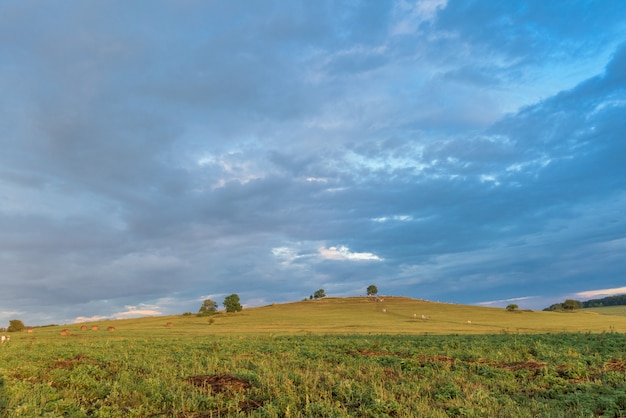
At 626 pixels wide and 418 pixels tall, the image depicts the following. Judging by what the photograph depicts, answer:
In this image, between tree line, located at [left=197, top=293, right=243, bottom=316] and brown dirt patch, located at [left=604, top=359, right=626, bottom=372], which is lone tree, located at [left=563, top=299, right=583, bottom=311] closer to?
tree line, located at [left=197, top=293, right=243, bottom=316]

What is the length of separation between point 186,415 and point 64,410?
4067 millimetres

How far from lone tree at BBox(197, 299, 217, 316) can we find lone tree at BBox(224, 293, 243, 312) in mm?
3672

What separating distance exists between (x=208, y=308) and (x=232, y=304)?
6577 millimetres

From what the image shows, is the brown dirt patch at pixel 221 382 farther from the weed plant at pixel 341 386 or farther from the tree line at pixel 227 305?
the tree line at pixel 227 305

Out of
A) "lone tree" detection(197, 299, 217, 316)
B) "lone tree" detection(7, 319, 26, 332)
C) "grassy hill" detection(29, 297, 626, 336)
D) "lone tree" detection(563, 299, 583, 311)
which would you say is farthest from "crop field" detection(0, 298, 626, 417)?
"lone tree" detection(563, 299, 583, 311)

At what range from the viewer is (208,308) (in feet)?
371

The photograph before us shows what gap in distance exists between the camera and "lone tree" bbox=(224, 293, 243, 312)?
113 meters

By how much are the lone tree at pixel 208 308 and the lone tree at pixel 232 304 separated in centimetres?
367

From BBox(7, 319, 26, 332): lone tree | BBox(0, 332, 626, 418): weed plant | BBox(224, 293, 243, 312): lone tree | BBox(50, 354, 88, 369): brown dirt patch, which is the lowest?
BBox(0, 332, 626, 418): weed plant

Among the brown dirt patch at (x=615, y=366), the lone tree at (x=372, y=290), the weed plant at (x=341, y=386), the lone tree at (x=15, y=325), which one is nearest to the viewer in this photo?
the weed plant at (x=341, y=386)

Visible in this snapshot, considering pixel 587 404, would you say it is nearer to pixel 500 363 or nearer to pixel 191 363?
pixel 500 363

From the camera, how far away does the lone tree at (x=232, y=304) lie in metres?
113

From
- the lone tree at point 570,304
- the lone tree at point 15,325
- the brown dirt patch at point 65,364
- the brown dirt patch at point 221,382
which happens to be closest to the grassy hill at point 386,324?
the lone tree at point 15,325

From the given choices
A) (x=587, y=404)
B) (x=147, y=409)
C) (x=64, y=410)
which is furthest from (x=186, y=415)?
(x=587, y=404)
